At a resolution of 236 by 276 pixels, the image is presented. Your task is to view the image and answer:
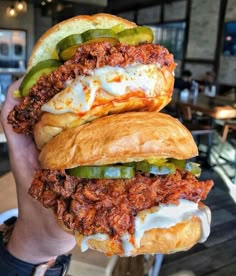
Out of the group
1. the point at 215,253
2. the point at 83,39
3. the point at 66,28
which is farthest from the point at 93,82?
the point at 215,253

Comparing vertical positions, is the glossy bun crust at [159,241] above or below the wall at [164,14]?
below

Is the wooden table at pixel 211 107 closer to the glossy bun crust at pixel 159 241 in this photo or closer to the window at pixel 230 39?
the window at pixel 230 39

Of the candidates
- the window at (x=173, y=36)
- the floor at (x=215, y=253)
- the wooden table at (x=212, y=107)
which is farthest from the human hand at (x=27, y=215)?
the window at (x=173, y=36)

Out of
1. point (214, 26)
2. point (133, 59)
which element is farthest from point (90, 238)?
point (214, 26)

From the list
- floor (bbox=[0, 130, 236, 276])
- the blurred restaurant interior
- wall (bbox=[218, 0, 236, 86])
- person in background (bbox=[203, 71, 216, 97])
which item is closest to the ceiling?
the blurred restaurant interior

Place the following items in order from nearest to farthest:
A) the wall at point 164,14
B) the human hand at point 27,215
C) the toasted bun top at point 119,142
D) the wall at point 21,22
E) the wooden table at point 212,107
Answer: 1. the toasted bun top at point 119,142
2. the human hand at point 27,215
3. the wooden table at point 212,107
4. the wall at point 164,14
5. the wall at point 21,22

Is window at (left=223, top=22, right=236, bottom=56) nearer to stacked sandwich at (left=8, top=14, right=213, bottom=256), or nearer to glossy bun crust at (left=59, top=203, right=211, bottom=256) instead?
stacked sandwich at (left=8, top=14, right=213, bottom=256)

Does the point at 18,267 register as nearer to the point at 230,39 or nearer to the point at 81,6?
the point at 230,39
